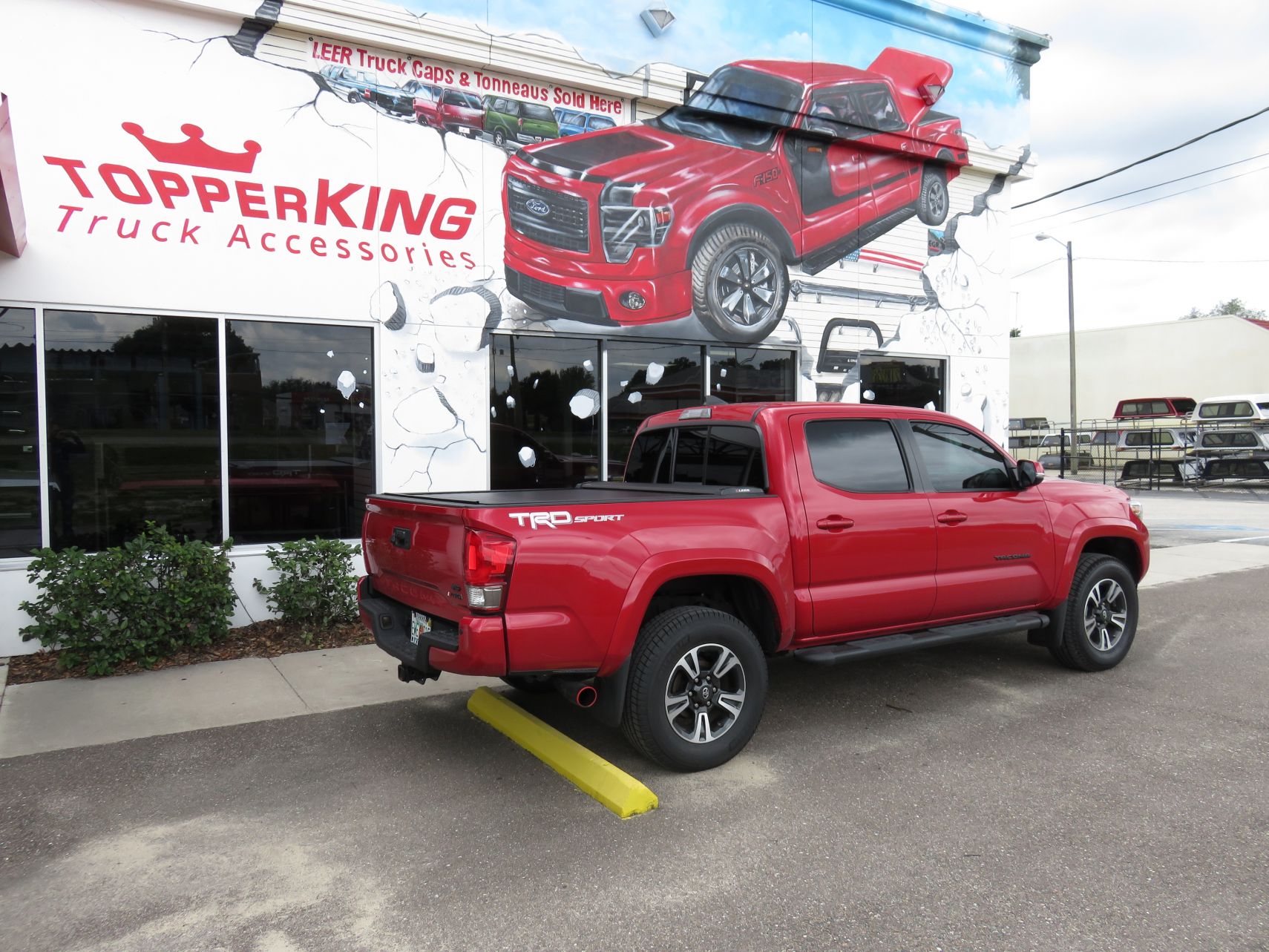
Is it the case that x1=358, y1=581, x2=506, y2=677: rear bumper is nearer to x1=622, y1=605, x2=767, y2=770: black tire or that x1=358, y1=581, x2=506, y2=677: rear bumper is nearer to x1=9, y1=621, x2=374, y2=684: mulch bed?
x1=622, y1=605, x2=767, y2=770: black tire

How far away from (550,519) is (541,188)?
601 centimetres

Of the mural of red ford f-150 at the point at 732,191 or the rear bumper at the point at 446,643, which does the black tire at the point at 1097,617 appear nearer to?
the rear bumper at the point at 446,643

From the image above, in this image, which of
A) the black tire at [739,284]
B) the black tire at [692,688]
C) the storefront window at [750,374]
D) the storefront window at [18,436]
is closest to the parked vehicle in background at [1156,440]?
the storefront window at [750,374]

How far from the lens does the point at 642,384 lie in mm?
9789

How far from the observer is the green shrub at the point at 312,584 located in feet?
23.9

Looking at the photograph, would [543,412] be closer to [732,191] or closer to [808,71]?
[732,191]

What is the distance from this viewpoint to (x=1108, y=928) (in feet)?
10.0

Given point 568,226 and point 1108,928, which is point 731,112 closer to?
point 568,226

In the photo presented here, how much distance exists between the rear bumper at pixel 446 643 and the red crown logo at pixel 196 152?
484cm

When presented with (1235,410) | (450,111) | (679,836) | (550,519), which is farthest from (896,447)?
(1235,410)

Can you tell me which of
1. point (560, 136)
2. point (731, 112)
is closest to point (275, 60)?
point (560, 136)

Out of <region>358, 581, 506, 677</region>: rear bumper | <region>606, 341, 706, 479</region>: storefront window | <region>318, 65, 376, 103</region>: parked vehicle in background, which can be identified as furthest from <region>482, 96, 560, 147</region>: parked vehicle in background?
<region>358, 581, 506, 677</region>: rear bumper

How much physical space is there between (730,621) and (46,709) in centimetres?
443

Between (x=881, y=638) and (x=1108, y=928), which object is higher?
(x=881, y=638)
